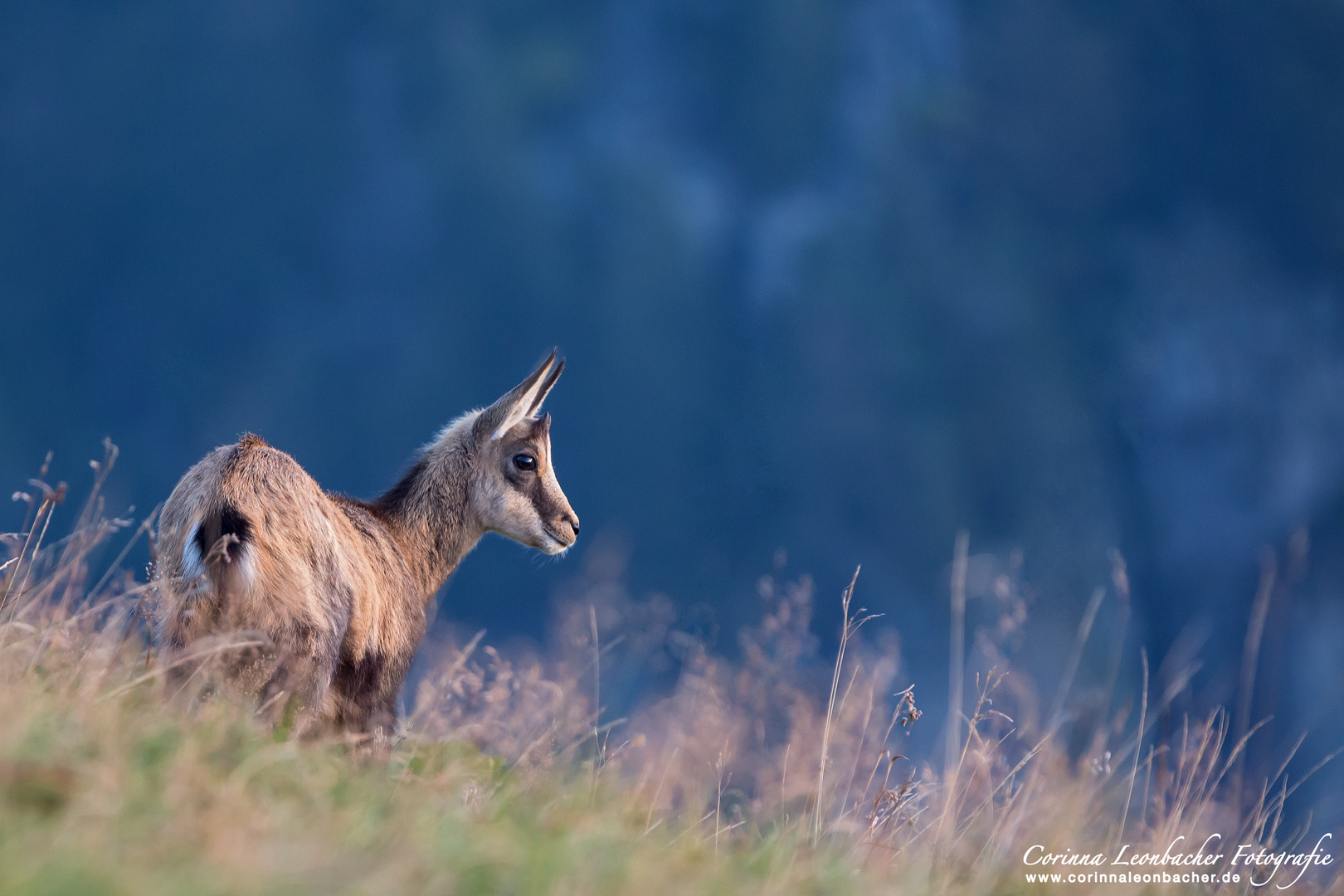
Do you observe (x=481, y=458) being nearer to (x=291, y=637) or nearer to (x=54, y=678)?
(x=291, y=637)

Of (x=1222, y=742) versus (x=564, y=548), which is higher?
(x=564, y=548)

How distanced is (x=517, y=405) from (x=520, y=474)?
1.69 feet

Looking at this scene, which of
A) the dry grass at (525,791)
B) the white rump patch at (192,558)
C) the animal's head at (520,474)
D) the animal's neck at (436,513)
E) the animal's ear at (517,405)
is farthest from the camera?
the animal's head at (520,474)

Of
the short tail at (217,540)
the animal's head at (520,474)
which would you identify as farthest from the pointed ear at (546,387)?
the short tail at (217,540)

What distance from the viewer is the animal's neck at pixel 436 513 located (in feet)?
23.9

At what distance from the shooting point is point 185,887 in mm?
1829

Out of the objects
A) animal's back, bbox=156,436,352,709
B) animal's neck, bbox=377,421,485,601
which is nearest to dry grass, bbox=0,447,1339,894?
animal's back, bbox=156,436,352,709

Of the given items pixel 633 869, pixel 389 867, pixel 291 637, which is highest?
pixel 291 637

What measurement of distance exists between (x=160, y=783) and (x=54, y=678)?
132 centimetres

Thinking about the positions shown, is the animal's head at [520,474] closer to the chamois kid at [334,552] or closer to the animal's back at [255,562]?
the chamois kid at [334,552]

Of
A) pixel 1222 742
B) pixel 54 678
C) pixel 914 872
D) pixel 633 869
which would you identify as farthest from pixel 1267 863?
pixel 54 678

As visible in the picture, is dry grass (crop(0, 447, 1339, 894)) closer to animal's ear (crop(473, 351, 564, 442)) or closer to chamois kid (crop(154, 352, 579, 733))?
chamois kid (crop(154, 352, 579, 733))

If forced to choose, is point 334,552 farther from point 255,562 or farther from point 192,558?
point 192,558

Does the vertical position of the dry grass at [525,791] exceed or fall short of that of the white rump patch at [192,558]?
it falls short
